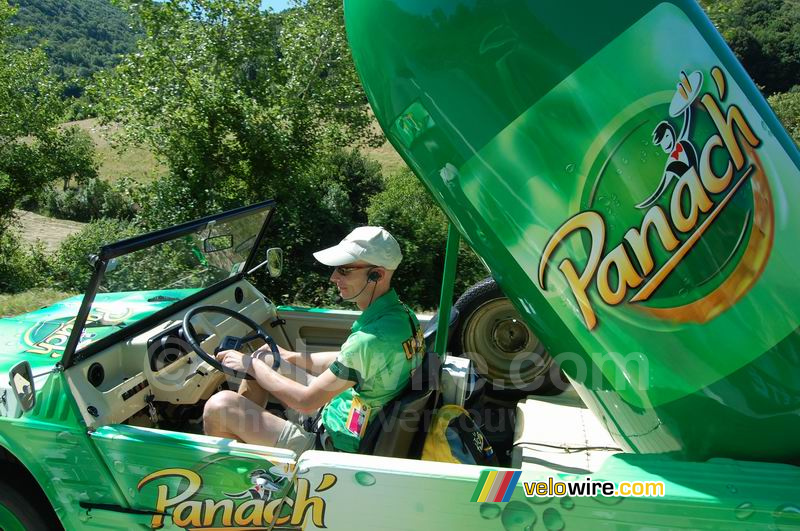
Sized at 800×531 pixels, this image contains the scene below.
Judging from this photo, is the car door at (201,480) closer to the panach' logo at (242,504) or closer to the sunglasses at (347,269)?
the panach' logo at (242,504)

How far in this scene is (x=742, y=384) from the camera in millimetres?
1903

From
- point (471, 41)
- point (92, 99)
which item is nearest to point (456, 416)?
point (471, 41)

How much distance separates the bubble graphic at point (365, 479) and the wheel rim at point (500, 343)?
6.06ft

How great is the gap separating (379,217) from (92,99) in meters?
4.83

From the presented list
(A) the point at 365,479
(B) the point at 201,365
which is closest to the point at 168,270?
(B) the point at 201,365

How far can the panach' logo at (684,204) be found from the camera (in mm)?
1830

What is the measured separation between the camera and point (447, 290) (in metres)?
3.16

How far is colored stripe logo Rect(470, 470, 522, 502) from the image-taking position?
77.8 inches

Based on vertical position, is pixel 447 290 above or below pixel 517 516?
above

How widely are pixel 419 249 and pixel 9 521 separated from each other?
7.30 metres

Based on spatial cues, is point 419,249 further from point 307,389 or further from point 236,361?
point 307,389

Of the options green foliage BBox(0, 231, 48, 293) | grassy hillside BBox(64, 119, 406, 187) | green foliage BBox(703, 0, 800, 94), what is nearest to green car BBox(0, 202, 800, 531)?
green foliage BBox(0, 231, 48, 293)

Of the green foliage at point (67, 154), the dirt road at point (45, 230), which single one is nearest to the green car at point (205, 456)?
the green foliage at point (67, 154)

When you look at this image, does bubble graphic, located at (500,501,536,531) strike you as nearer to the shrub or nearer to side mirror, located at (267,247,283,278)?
side mirror, located at (267,247,283,278)
